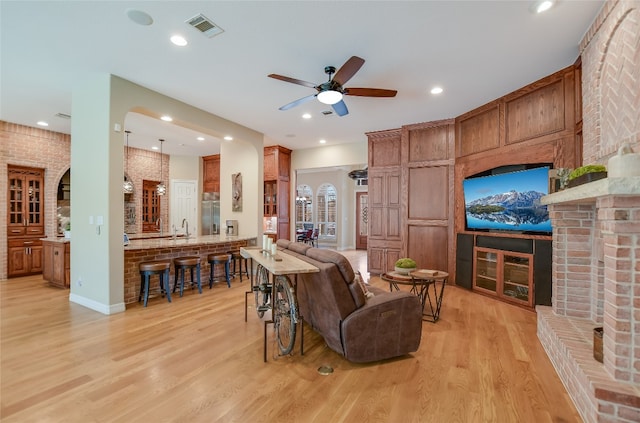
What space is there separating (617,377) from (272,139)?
21.3 ft

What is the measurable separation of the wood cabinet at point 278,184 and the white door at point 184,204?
2646 millimetres

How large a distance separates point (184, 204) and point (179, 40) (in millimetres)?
6734

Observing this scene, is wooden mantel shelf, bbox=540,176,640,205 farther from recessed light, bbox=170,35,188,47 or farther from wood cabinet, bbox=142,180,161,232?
wood cabinet, bbox=142,180,161,232

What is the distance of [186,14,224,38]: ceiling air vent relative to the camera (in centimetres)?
272

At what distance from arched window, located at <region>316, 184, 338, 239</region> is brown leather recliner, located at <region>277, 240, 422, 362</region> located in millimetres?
8911

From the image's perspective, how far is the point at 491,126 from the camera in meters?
4.73

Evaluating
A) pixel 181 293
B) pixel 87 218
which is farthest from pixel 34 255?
pixel 181 293

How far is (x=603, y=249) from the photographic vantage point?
242cm

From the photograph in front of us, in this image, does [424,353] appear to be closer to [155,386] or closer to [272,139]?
[155,386]

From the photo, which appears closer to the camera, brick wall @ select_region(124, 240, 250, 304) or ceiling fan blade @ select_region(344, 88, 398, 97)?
ceiling fan blade @ select_region(344, 88, 398, 97)

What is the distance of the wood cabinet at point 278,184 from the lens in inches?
301

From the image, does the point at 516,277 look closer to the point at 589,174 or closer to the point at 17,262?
the point at 589,174

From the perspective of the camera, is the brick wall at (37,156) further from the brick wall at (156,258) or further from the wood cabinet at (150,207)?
the brick wall at (156,258)

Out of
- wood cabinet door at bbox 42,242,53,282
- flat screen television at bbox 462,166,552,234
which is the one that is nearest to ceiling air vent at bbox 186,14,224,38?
flat screen television at bbox 462,166,552,234
